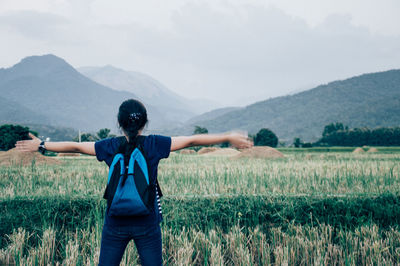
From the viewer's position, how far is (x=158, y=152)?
2475 millimetres

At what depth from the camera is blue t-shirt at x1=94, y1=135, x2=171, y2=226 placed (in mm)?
2320

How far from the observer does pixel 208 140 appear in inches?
104

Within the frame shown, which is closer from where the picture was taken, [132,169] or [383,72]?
[132,169]

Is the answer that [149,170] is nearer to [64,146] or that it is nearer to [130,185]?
[130,185]

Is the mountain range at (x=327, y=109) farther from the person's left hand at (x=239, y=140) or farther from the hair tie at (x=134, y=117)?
the hair tie at (x=134, y=117)

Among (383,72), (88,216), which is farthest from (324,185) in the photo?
(383,72)

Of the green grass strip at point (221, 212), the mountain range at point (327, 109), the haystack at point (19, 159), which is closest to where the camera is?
the green grass strip at point (221, 212)

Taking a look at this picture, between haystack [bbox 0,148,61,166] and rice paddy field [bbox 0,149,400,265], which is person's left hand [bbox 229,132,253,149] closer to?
rice paddy field [bbox 0,149,400,265]

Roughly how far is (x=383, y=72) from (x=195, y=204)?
561 feet

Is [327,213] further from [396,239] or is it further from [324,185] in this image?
[324,185]

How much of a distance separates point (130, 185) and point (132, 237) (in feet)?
1.29

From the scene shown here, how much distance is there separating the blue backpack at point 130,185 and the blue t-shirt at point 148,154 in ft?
0.22

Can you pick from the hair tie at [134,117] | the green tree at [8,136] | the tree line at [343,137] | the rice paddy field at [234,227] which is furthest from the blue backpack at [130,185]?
the tree line at [343,137]

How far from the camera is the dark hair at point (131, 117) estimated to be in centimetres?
239
